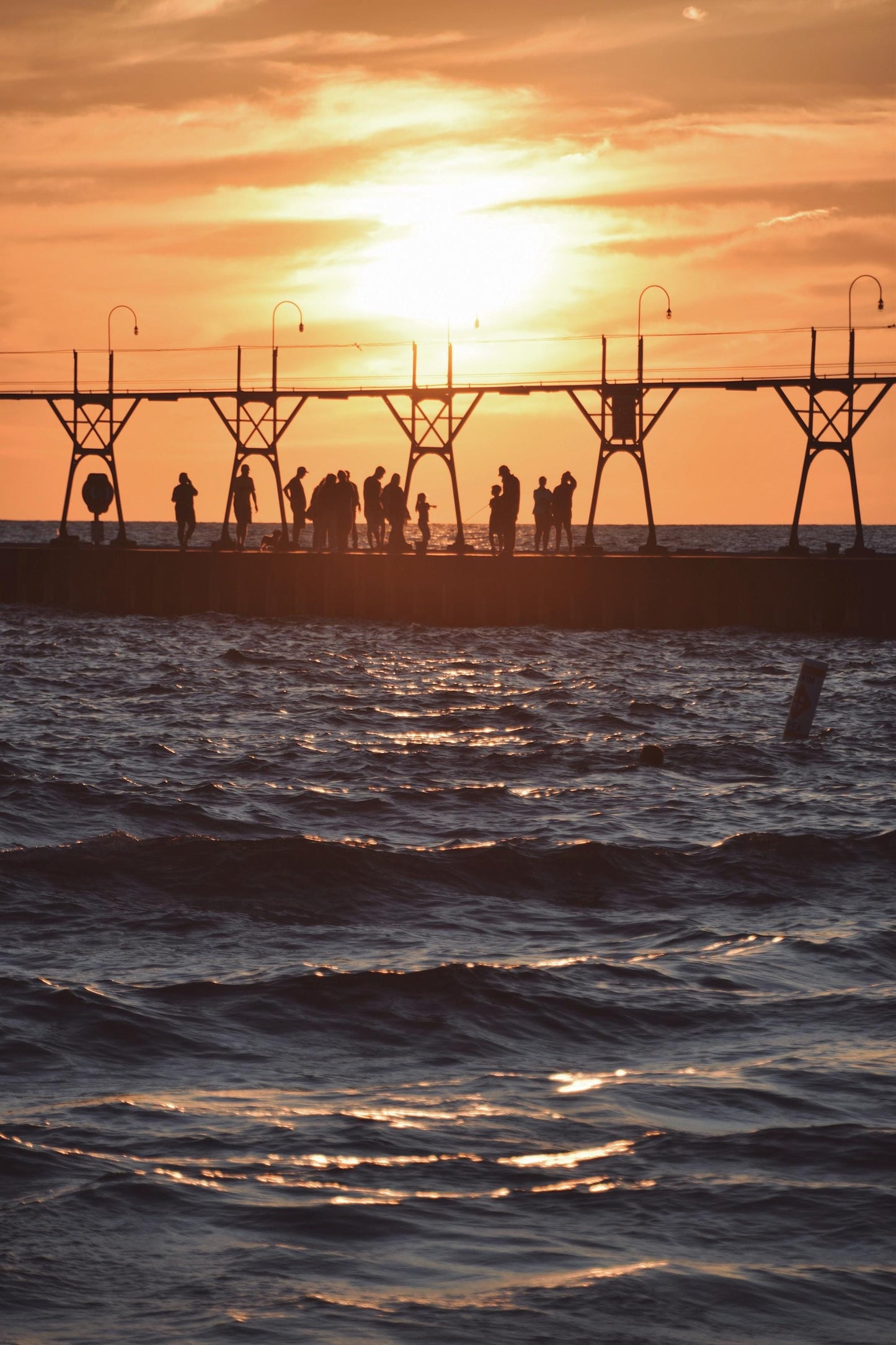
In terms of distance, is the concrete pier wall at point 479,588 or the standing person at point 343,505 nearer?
the concrete pier wall at point 479,588

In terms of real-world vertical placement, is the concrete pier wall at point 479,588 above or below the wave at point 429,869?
above

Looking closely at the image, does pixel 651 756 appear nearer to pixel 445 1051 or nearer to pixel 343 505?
pixel 445 1051

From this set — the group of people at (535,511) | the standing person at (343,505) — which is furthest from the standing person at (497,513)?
the standing person at (343,505)

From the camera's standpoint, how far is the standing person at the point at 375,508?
37438 millimetres

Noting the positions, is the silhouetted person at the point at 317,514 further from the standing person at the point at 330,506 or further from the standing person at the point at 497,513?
the standing person at the point at 497,513

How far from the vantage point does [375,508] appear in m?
38.2

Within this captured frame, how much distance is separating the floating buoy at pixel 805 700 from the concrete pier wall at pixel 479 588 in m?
16.4

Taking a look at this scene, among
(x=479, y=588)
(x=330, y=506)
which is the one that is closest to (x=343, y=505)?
(x=330, y=506)

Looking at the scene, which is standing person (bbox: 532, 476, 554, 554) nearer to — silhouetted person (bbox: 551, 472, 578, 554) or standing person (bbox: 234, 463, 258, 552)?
silhouetted person (bbox: 551, 472, 578, 554)

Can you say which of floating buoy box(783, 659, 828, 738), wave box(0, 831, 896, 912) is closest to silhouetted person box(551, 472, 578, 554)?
floating buoy box(783, 659, 828, 738)

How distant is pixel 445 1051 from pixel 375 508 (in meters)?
31.8

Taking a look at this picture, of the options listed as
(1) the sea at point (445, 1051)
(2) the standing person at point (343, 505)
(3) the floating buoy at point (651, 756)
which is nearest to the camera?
(1) the sea at point (445, 1051)

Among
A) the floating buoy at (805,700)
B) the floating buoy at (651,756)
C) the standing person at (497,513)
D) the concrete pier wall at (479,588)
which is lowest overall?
the floating buoy at (651,756)

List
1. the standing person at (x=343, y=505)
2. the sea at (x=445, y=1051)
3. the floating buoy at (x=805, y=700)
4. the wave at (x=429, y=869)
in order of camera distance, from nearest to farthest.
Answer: the sea at (x=445, y=1051), the wave at (x=429, y=869), the floating buoy at (x=805, y=700), the standing person at (x=343, y=505)
